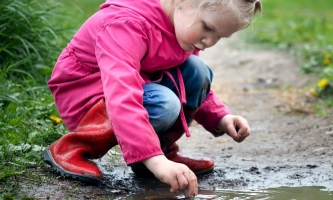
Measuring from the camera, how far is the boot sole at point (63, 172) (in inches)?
100

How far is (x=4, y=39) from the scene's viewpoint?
401cm

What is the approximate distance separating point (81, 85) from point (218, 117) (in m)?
0.70

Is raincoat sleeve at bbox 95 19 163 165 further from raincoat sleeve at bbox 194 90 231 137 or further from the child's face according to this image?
raincoat sleeve at bbox 194 90 231 137

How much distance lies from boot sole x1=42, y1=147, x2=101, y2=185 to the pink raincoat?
0.60 ft

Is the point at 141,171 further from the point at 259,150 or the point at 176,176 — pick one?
the point at 259,150

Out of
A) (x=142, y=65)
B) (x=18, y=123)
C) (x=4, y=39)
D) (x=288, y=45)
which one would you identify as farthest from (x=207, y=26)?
(x=288, y=45)

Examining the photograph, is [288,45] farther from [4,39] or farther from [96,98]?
[96,98]

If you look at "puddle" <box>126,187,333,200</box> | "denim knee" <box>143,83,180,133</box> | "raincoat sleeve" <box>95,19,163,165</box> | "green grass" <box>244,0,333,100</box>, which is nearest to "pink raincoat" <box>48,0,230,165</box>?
"raincoat sleeve" <box>95,19,163,165</box>

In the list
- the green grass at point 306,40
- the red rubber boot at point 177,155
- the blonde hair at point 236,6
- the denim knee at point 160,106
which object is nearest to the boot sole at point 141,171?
the red rubber boot at point 177,155

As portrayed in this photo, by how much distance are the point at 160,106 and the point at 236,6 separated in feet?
1.67

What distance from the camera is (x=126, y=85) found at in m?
2.31

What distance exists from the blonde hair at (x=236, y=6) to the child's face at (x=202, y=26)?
0.05 ft

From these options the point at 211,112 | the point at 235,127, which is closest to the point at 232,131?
the point at 235,127

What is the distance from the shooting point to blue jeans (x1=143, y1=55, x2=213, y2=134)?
250 cm
